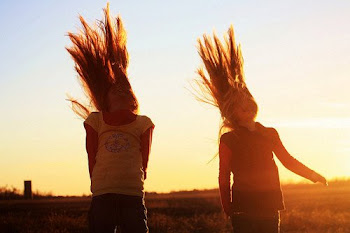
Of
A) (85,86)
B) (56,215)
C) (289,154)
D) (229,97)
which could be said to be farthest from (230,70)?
(56,215)

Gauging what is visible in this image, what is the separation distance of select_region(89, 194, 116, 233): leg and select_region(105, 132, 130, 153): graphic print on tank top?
1.68 ft

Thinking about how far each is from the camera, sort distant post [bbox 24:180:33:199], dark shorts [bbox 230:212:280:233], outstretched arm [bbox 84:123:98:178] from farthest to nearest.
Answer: distant post [bbox 24:180:33:199], outstretched arm [bbox 84:123:98:178], dark shorts [bbox 230:212:280:233]

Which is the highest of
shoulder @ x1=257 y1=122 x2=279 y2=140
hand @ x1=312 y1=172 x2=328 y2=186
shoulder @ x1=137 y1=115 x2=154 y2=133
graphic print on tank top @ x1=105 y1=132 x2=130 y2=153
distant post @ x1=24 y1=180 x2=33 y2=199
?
distant post @ x1=24 y1=180 x2=33 y2=199

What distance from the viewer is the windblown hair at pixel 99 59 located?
796 centimetres

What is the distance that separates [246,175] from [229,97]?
1.05 meters

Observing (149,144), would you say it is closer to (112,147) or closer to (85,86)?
(112,147)

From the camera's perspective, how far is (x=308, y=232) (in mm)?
15312

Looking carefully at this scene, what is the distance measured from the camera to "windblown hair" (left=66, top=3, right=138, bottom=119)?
7.96 meters

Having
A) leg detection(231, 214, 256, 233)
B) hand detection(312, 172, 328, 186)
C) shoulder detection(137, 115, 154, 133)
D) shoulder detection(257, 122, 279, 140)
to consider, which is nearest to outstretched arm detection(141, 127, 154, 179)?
shoulder detection(137, 115, 154, 133)

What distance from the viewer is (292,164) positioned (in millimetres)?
7711

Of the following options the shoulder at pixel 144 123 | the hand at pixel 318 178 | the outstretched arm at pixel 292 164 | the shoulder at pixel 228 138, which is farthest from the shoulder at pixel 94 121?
the hand at pixel 318 178

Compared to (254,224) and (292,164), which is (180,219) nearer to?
(292,164)

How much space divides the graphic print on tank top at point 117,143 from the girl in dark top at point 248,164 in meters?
1.13

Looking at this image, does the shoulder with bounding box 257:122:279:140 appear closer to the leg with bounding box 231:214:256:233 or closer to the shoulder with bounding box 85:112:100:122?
the leg with bounding box 231:214:256:233
